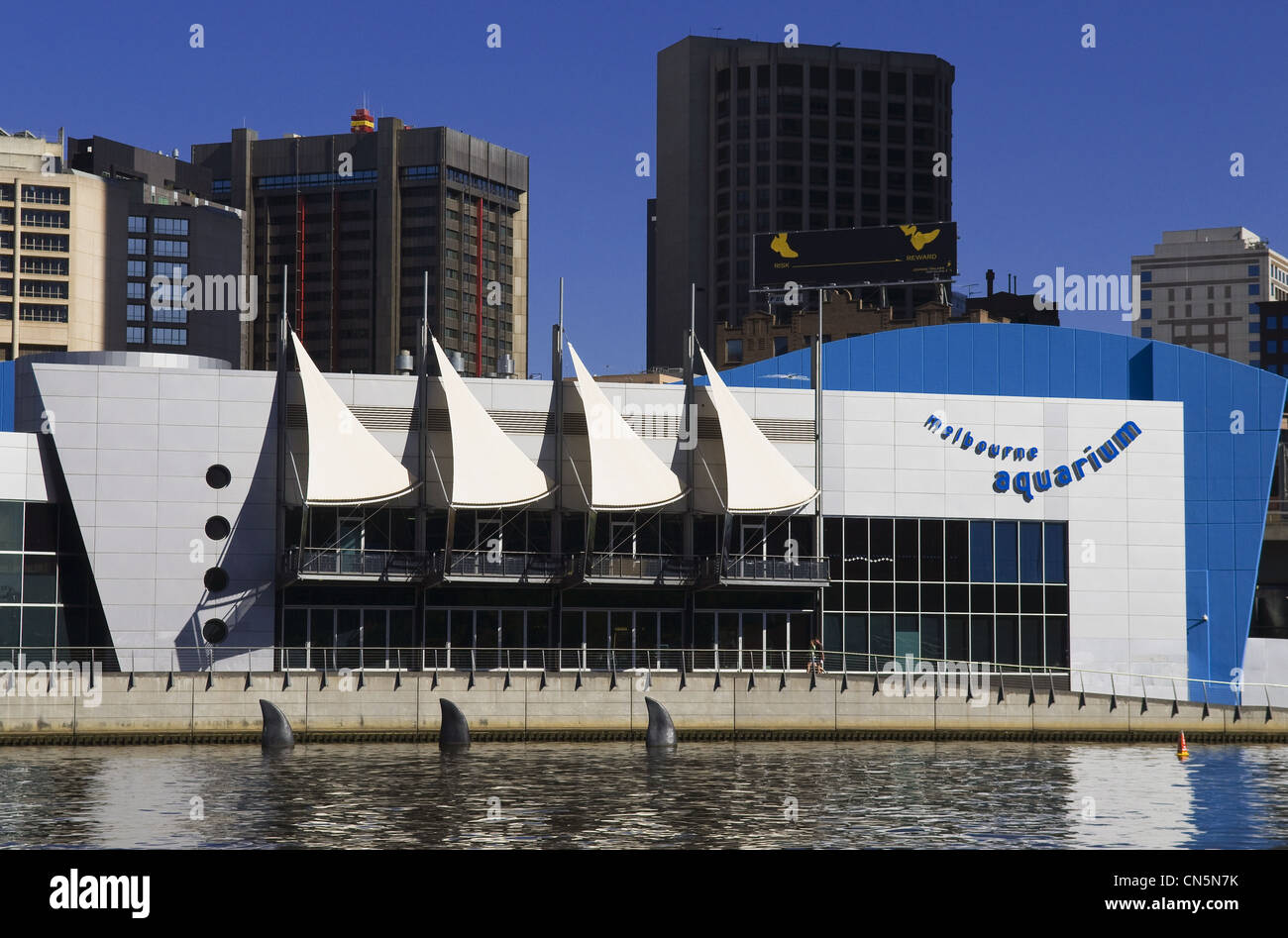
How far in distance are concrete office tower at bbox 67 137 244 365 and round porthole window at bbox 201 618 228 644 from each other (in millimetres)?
115532

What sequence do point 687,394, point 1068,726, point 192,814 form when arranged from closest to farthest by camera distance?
point 192,814 < point 1068,726 < point 687,394

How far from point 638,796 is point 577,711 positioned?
1812cm

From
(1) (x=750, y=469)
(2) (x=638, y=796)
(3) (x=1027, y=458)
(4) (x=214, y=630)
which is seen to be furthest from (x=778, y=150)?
(2) (x=638, y=796)

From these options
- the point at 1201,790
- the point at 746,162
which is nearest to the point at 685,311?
the point at 746,162

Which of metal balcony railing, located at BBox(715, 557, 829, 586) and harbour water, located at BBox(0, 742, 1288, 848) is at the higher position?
metal balcony railing, located at BBox(715, 557, 829, 586)

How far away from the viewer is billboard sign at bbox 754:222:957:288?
113m

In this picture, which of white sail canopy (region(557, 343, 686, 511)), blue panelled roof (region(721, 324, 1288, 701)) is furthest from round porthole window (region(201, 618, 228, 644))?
blue panelled roof (region(721, 324, 1288, 701))

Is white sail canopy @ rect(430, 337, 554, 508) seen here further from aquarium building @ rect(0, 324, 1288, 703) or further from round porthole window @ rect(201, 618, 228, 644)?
round porthole window @ rect(201, 618, 228, 644)

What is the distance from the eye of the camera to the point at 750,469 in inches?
2598

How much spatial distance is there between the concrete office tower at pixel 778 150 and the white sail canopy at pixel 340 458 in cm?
11905

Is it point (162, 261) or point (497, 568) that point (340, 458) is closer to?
point (497, 568)
